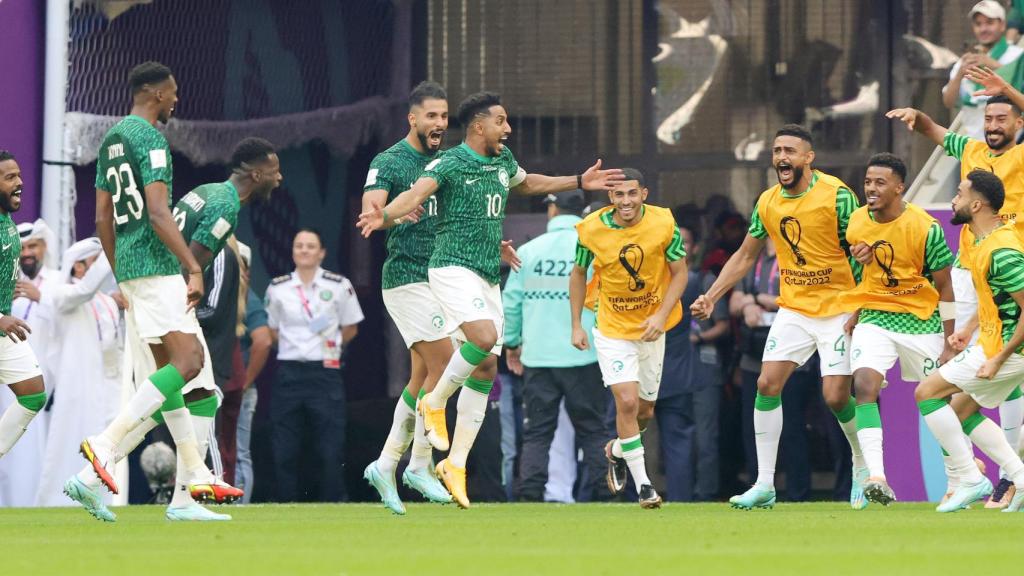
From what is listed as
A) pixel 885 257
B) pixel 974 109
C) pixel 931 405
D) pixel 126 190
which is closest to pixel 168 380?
pixel 126 190

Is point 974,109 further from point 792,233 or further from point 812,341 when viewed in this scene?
point 812,341

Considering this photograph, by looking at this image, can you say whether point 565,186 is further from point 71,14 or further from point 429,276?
point 71,14

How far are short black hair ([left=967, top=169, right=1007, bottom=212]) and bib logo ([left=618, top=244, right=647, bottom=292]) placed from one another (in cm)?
234

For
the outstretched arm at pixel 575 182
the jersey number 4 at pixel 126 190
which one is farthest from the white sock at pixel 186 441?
the outstretched arm at pixel 575 182

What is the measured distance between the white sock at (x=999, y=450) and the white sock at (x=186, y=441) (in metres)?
4.43

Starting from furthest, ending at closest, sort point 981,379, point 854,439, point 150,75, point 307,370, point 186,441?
1. point 307,370
2. point 854,439
3. point 981,379
4. point 186,441
5. point 150,75

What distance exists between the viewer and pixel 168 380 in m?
10.9

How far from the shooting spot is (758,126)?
58.7 feet

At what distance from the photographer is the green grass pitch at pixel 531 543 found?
807cm

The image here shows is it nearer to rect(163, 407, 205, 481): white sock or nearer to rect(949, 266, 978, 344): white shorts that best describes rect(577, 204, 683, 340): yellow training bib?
rect(949, 266, 978, 344): white shorts

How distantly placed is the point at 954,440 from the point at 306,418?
630cm

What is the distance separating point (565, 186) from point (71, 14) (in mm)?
5590

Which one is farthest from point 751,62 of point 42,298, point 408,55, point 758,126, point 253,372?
point 42,298

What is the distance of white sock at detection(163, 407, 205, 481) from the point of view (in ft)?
37.0
